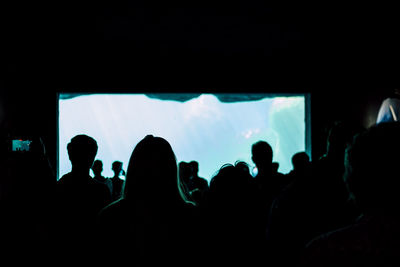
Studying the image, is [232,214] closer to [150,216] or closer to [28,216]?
[150,216]

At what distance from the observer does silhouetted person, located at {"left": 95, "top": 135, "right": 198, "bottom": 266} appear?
140cm

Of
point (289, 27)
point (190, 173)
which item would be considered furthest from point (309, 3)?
point (190, 173)

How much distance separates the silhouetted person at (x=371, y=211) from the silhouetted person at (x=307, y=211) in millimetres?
702

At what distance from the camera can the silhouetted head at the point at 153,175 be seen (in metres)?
1.46

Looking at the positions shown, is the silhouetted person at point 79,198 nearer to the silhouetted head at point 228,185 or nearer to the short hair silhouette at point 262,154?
the silhouetted head at point 228,185

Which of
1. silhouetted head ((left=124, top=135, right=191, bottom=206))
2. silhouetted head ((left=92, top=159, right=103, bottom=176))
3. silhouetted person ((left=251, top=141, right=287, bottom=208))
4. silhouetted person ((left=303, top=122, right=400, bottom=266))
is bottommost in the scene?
silhouetted person ((left=303, top=122, right=400, bottom=266))

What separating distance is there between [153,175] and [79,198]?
66cm

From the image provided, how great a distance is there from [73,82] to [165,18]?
2.01 m

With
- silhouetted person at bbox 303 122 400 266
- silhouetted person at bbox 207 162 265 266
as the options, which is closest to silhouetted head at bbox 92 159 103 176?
silhouetted person at bbox 207 162 265 266

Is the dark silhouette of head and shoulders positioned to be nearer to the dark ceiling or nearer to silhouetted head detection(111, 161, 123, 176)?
the dark ceiling

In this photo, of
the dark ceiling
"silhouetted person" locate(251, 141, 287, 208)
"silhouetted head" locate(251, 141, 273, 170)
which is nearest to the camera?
"silhouetted person" locate(251, 141, 287, 208)

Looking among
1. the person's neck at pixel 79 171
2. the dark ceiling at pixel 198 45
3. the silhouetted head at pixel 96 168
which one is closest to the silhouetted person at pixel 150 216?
the person's neck at pixel 79 171

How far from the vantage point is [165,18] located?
173 inches

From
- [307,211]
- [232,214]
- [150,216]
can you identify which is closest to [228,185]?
[232,214]
